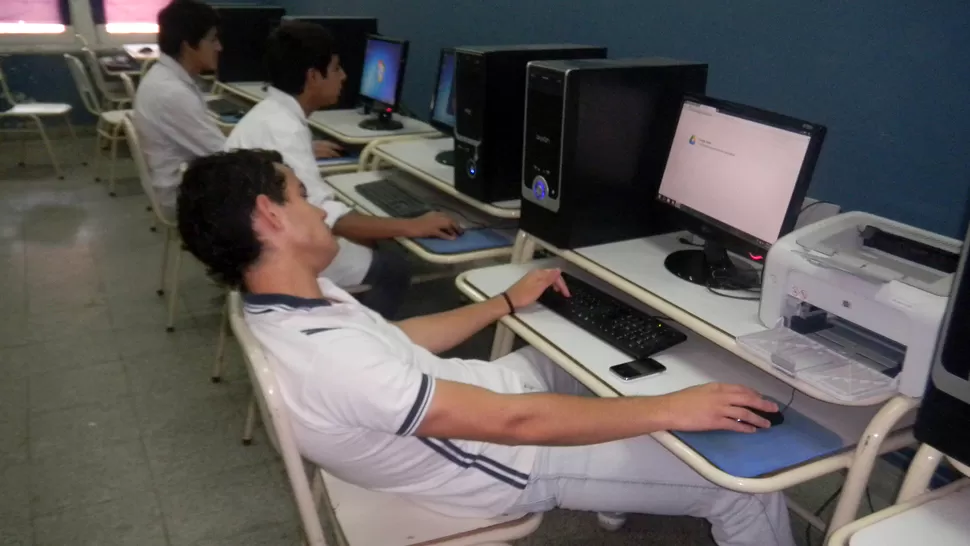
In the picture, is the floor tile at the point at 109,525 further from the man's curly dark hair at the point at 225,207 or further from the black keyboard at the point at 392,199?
the black keyboard at the point at 392,199

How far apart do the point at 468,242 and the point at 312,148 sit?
0.67 m

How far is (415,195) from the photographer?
8.34 feet

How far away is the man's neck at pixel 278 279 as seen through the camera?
1.25 meters

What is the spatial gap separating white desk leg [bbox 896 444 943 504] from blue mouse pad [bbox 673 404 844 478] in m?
0.16

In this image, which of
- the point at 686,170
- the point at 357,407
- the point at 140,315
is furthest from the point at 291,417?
the point at 140,315

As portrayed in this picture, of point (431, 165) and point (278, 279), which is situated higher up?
point (278, 279)

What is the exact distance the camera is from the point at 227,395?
97.9 inches

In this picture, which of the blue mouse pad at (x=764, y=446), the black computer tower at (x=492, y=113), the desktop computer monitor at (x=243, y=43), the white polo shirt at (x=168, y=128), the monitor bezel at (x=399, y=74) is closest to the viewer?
the blue mouse pad at (x=764, y=446)

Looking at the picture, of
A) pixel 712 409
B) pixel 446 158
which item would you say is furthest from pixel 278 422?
pixel 446 158

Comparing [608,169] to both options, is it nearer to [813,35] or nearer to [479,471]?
[813,35]

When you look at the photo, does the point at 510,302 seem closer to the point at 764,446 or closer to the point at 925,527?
the point at 764,446

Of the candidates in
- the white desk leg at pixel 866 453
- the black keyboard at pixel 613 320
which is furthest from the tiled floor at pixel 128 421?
the white desk leg at pixel 866 453

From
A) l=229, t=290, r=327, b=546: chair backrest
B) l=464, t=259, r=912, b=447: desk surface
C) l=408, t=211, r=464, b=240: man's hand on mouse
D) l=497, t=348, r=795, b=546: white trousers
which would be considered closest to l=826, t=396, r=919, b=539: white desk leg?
l=464, t=259, r=912, b=447: desk surface

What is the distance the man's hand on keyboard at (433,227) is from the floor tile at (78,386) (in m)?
1.21
